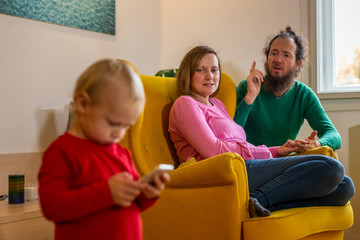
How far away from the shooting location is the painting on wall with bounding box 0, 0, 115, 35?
2.58m

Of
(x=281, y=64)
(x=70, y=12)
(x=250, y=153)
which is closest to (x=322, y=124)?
(x=281, y=64)

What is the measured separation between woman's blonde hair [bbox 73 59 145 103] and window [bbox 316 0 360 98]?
2.57 meters

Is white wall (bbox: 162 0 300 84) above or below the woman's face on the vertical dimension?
above

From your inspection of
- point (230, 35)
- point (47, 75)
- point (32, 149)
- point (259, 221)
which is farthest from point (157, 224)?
point (230, 35)

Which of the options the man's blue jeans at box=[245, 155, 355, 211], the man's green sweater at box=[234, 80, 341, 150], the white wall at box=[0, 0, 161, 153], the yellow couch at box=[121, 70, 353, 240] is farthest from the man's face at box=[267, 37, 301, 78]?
the white wall at box=[0, 0, 161, 153]

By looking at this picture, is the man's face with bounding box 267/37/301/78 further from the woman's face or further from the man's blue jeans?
the man's blue jeans

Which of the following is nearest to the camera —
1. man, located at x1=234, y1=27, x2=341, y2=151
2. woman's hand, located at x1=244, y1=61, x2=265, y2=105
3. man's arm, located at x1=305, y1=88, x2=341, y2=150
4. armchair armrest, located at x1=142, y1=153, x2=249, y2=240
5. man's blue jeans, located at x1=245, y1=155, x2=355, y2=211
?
armchair armrest, located at x1=142, y1=153, x2=249, y2=240

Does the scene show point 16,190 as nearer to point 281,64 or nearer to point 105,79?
point 105,79

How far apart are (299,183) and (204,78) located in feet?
2.29

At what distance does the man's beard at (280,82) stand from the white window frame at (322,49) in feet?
1.71

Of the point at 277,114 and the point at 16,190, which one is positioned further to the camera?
the point at 277,114

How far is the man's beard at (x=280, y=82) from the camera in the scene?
9.22 ft

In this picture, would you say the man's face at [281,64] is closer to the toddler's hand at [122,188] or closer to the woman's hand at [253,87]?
the woman's hand at [253,87]

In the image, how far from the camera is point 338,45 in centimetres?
340
